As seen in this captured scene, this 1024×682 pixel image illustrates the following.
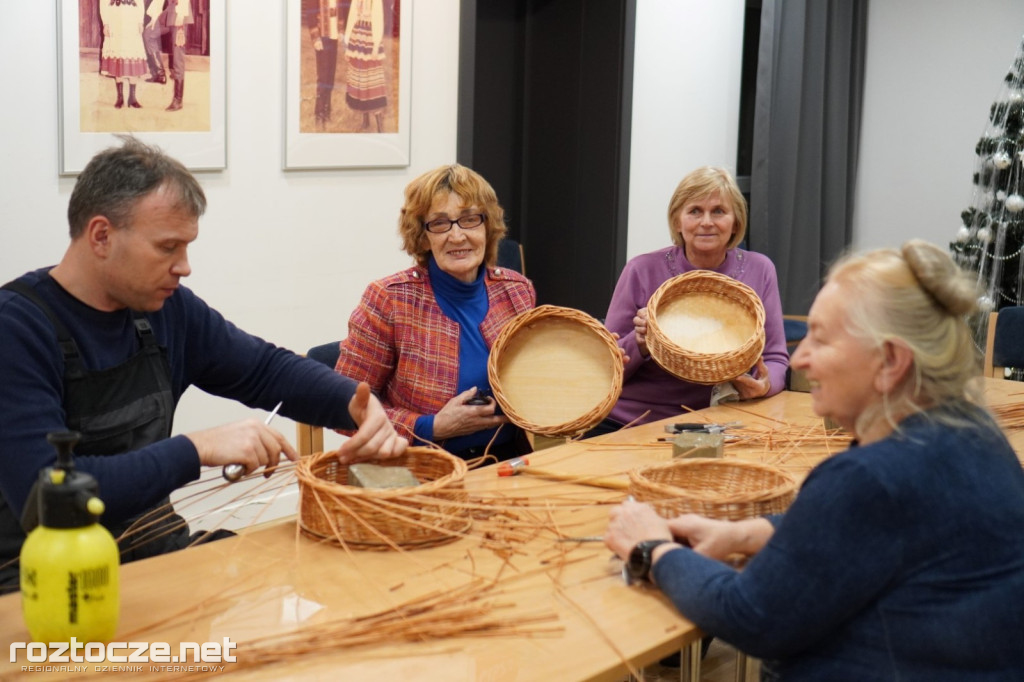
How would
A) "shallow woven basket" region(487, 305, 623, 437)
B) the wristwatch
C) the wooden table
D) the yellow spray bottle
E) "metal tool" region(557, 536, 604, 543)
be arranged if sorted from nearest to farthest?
the yellow spray bottle, the wooden table, the wristwatch, "metal tool" region(557, 536, 604, 543), "shallow woven basket" region(487, 305, 623, 437)

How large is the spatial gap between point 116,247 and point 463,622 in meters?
0.93

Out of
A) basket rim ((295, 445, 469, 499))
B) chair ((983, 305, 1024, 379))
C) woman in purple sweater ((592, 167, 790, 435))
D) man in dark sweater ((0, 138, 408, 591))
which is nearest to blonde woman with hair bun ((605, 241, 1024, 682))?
basket rim ((295, 445, 469, 499))

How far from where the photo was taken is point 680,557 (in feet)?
5.54

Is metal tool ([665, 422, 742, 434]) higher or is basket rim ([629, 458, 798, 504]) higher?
basket rim ([629, 458, 798, 504])

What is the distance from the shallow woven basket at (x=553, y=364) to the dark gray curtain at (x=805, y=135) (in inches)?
133

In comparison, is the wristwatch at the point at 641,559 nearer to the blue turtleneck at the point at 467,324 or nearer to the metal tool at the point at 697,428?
the metal tool at the point at 697,428

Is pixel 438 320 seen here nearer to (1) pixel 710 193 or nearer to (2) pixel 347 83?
(1) pixel 710 193

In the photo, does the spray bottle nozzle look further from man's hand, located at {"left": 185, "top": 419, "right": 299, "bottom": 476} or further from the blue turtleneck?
the blue turtleneck

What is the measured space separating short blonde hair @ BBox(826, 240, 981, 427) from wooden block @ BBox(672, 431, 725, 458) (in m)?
0.78

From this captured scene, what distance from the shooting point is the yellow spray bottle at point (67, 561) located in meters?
1.39

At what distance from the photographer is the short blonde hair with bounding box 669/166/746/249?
11.2 feet

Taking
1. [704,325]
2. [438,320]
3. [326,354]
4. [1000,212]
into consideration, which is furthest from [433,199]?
[1000,212]

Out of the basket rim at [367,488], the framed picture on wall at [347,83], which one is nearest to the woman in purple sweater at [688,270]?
the basket rim at [367,488]

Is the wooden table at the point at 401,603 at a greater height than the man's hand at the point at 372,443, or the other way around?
the man's hand at the point at 372,443
